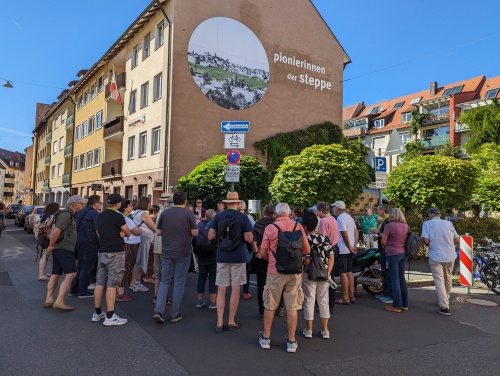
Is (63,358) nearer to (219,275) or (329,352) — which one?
(219,275)

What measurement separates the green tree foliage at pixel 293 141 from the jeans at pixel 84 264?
54.6ft

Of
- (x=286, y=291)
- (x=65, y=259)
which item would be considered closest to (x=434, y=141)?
(x=286, y=291)

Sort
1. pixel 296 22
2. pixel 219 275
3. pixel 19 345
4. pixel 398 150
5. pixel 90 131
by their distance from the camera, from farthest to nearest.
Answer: pixel 90 131
pixel 296 22
pixel 398 150
pixel 219 275
pixel 19 345

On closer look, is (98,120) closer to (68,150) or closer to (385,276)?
(68,150)

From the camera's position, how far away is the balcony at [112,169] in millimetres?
26984

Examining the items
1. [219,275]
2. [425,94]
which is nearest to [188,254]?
[219,275]

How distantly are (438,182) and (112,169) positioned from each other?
816 inches

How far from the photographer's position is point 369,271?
27.5 ft

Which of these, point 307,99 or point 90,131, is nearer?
point 307,99

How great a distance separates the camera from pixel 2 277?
30.3 feet

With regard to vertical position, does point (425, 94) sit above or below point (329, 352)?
above

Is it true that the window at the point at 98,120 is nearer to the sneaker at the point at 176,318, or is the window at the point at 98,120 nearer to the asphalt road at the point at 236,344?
the asphalt road at the point at 236,344

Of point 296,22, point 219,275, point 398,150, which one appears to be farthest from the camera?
point 296,22

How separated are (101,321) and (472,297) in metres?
7.45
